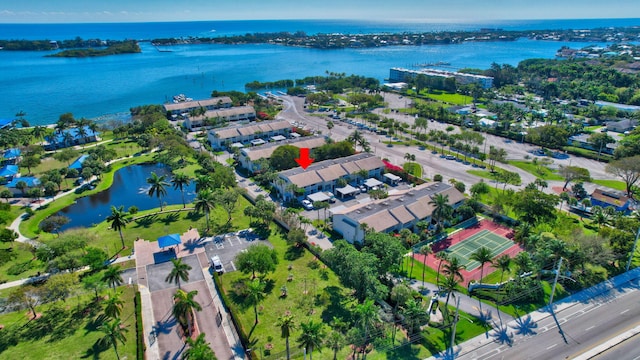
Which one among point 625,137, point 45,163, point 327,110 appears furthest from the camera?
point 327,110

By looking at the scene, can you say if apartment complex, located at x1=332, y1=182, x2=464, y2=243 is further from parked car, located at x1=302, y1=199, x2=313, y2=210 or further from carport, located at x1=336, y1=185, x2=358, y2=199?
carport, located at x1=336, y1=185, x2=358, y2=199

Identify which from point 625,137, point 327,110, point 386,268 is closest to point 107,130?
point 327,110

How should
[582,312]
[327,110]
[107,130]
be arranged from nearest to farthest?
[582,312] < [107,130] < [327,110]

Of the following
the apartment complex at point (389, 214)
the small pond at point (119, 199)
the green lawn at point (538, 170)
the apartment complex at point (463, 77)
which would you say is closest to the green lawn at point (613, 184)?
the green lawn at point (538, 170)

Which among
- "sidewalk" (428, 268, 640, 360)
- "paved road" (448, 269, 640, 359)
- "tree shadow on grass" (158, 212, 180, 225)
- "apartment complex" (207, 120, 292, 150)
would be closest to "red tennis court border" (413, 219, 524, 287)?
"sidewalk" (428, 268, 640, 360)

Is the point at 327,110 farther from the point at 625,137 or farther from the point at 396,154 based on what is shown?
the point at 625,137

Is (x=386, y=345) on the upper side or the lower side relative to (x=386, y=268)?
lower
